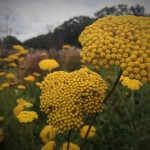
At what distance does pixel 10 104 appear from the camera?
3721mm

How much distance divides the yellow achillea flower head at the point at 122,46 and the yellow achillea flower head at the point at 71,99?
0.35ft

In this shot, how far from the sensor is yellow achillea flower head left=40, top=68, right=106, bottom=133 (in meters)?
1.28

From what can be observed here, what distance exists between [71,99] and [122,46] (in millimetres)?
330

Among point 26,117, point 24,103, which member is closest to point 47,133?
point 26,117

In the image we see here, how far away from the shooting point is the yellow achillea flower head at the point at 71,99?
1.28 m

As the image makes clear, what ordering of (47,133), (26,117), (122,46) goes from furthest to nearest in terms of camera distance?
(47,133)
(26,117)
(122,46)

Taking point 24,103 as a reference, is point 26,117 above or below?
above

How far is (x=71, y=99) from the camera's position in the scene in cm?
128

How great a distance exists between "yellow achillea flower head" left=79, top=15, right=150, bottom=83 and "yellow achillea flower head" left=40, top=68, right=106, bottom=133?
107 millimetres

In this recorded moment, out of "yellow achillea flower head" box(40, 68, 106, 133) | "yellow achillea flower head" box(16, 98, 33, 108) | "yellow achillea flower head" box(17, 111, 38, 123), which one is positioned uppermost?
"yellow achillea flower head" box(40, 68, 106, 133)

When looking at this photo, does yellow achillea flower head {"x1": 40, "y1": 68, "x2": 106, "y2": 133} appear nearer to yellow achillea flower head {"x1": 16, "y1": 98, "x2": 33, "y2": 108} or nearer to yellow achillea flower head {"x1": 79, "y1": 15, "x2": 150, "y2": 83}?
yellow achillea flower head {"x1": 79, "y1": 15, "x2": 150, "y2": 83}

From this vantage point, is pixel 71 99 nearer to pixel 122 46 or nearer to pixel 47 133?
pixel 122 46

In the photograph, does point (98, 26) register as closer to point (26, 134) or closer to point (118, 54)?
point (118, 54)

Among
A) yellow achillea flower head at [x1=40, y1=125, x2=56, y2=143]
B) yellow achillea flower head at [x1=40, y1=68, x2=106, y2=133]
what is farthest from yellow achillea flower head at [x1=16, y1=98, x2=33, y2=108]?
yellow achillea flower head at [x1=40, y1=68, x2=106, y2=133]
